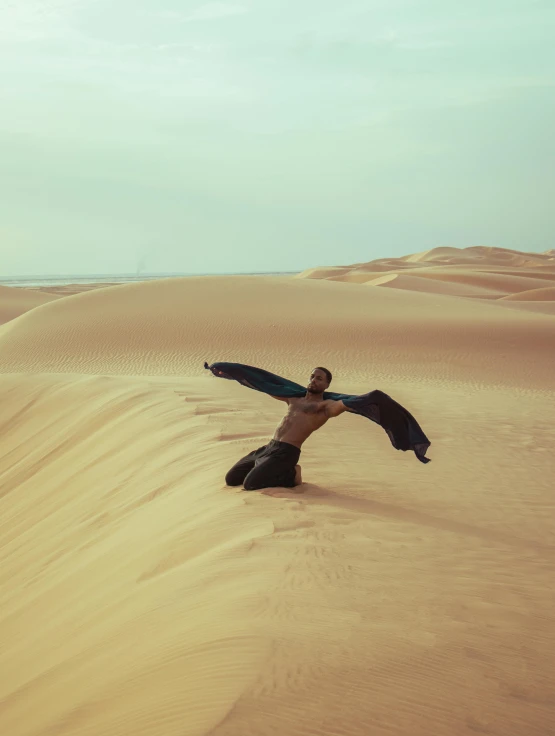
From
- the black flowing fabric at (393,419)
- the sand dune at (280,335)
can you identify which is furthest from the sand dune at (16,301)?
the black flowing fabric at (393,419)

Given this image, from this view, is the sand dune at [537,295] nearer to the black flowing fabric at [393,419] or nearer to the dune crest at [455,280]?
the dune crest at [455,280]

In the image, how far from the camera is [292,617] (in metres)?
3.71

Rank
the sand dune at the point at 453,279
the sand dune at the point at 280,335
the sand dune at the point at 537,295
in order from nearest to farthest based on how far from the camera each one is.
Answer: the sand dune at the point at 280,335, the sand dune at the point at 537,295, the sand dune at the point at 453,279

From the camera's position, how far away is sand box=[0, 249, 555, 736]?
3.14 metres

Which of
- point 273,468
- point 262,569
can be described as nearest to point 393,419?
point 273,468

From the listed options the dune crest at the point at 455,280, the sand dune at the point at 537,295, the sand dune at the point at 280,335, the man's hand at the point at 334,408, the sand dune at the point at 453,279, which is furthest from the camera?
the sand dune at the point at 453,279

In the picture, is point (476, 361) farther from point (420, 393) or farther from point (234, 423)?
point (234, 423)

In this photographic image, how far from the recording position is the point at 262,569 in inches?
174

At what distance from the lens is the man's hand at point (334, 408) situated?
6.14 metres

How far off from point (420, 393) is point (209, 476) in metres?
7.89

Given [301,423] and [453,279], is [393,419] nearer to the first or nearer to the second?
[301,423]

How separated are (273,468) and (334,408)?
70cm

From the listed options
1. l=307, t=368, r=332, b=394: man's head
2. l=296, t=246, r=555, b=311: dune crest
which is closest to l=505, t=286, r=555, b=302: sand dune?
l=296, t=246, r=555, b=311: dune crest

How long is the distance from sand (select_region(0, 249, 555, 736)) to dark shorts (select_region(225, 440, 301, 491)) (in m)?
0.15
